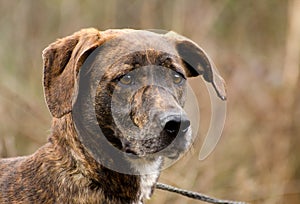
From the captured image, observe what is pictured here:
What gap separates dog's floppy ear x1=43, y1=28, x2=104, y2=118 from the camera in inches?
189

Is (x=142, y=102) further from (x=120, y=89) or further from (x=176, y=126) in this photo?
(x=176, y=126)

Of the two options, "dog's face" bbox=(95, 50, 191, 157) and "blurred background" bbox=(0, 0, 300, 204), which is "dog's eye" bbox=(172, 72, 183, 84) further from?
"blurred background" bbox=(0, 0, 300, 204)

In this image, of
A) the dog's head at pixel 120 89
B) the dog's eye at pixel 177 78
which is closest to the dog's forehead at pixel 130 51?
the dog's head at pixel 120 89

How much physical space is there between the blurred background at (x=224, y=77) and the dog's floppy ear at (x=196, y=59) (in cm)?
278

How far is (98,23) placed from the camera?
12.6 m

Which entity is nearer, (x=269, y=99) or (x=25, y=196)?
(x=25, y=196)

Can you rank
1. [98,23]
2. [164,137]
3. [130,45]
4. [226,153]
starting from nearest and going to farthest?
[164,137]
[130,45]
[226,153]
[98,23]

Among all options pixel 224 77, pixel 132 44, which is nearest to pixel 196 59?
pixel 132 44

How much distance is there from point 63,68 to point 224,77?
573 centimetres

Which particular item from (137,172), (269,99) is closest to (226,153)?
(269,99)

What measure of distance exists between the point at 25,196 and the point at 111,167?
53 centimetres

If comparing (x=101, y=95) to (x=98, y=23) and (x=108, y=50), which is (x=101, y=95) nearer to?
(x=108, y=50)

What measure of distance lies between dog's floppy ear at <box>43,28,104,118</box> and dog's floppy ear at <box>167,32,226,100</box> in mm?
612

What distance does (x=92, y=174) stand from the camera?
16.1 feet
